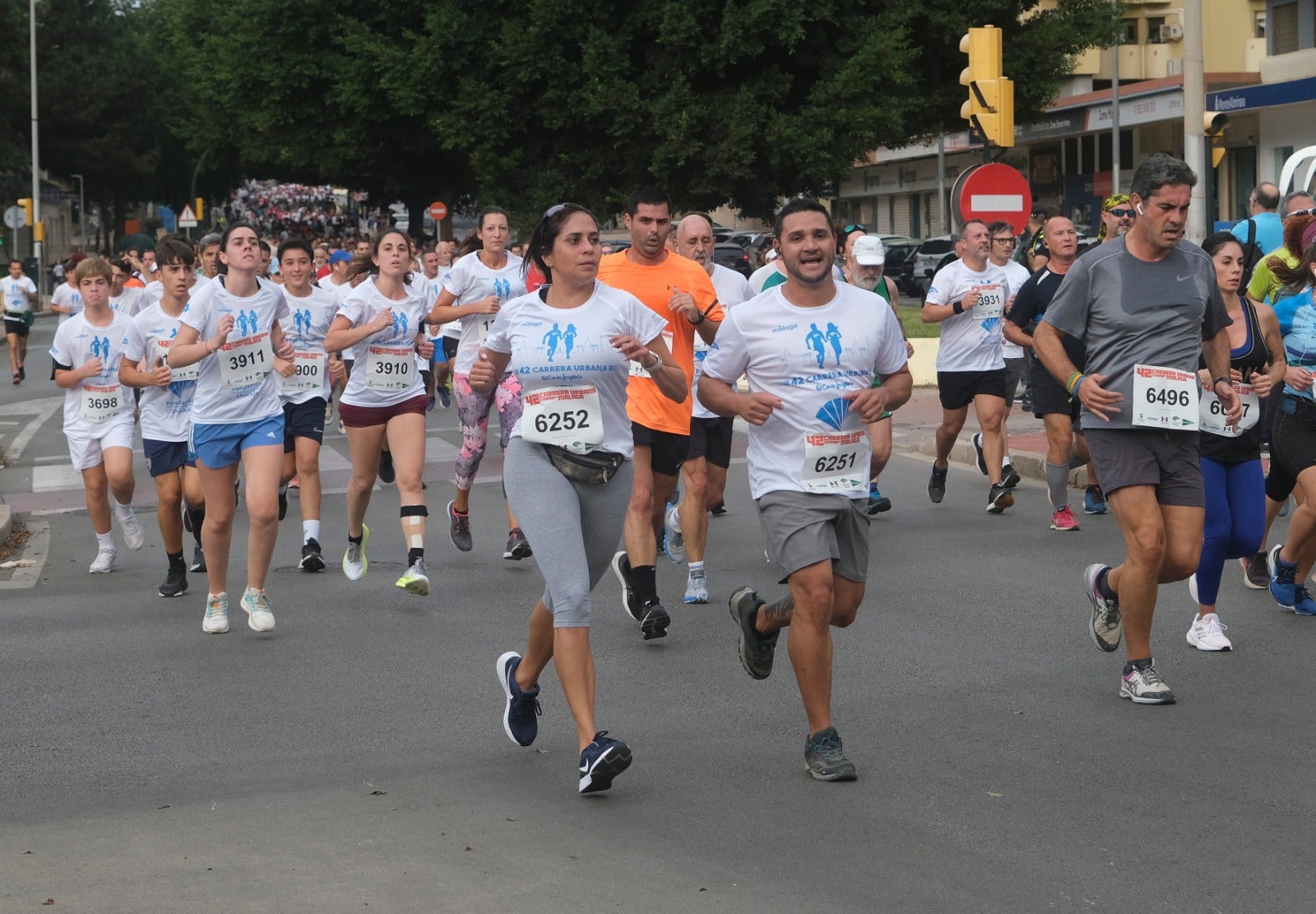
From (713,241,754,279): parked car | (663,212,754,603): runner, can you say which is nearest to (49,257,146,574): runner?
(663,212,754,603): runner

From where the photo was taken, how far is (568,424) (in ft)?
19.8

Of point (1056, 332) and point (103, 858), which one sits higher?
point (1056, 332)

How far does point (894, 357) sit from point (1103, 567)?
1.62 m

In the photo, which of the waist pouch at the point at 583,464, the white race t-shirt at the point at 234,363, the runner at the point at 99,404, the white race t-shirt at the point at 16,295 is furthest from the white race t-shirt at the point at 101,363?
the white race t-shirt at the point at 16,295

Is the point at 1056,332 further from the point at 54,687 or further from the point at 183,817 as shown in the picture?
the point at 54,687

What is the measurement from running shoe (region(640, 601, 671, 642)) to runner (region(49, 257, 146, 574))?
4126mm

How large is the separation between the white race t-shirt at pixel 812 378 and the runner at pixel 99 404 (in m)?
5.93

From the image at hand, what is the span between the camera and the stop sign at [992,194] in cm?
1636

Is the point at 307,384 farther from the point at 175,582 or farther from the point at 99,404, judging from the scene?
the point at 175,582

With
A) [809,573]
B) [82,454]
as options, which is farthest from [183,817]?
[82,454]

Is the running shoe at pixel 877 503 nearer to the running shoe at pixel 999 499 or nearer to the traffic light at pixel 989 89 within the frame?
the running shoe at pixel 999 499

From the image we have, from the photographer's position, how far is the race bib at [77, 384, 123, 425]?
11.0m

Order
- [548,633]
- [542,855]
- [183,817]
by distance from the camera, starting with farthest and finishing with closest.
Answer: [548,633] → [183,817] → [542,855]

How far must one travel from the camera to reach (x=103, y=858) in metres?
5.14
